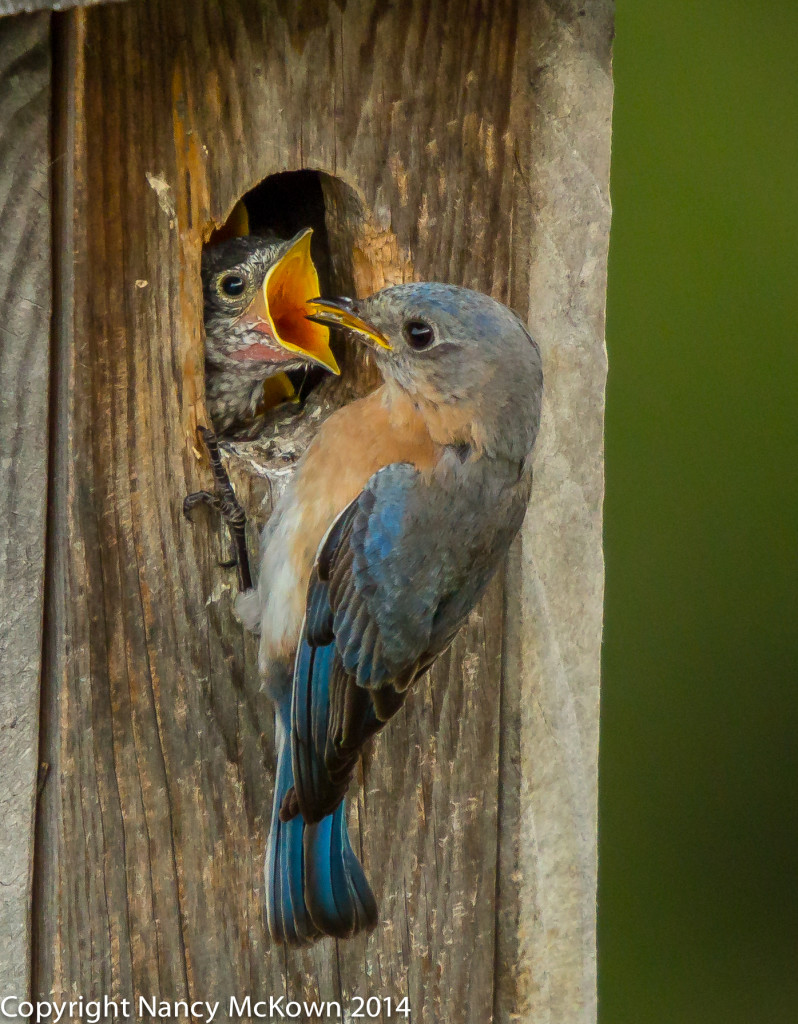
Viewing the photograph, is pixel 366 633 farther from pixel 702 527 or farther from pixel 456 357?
pixel 702 527

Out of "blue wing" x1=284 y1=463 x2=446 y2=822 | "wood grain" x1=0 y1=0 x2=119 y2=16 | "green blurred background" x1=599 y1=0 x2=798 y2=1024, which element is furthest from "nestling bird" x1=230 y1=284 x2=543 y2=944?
"green blurred background" x1=599 y1=0 x2=798 y2=1024

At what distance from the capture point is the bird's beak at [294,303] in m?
2.49

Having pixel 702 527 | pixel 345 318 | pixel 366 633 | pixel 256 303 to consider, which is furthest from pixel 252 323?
pixel 702 527

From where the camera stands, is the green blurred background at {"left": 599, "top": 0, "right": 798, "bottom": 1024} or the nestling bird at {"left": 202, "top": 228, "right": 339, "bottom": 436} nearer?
the nestling bird at {"left": 202, "top": 228, "right": 339, "bottom": 436}

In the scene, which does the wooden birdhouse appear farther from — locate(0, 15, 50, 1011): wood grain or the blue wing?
the blue wing

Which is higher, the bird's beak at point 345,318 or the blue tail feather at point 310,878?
the bird's beak at point 345,318

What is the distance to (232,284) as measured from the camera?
2557 millimetres

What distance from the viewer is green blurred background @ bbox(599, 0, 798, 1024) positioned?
3746 millimetres

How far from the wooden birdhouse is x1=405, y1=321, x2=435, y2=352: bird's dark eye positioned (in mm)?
102

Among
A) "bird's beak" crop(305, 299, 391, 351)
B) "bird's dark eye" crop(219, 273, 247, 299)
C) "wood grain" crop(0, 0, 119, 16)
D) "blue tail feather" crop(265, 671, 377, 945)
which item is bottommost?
"blue tail feather" crop(265, 671, 377, 945)

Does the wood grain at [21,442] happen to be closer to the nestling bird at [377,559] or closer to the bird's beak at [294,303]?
the nestling bird at [377,559]

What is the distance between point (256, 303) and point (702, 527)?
65.2 inches

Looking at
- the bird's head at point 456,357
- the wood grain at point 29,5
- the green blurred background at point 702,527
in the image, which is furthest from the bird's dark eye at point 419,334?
the green blurred background at point 702,527

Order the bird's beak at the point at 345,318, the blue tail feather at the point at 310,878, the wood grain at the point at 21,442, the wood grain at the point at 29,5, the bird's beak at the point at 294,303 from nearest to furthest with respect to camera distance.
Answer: the wood grain at the point at 29,5 → the wood grain at the point at 21,442 → the blue tail feather at the point at 310,878 → the bird's beak at the point at 345,318 → the bird's beak at the point at 294,303
